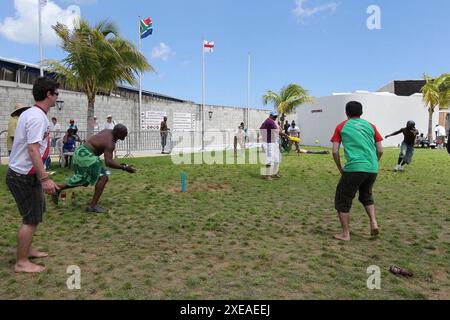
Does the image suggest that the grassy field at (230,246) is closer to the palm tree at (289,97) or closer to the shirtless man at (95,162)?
the shirtless man at (95,162)

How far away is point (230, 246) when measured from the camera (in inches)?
178

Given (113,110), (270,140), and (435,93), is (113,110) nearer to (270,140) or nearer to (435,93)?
(270,140)

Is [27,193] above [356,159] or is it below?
below

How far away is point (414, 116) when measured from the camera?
31641 mm

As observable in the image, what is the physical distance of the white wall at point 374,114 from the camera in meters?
29.7

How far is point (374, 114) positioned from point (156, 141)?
17877mm

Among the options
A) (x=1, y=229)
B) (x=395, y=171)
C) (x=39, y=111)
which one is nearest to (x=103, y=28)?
(x=1, y=229)

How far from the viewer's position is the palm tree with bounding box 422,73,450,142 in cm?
2988

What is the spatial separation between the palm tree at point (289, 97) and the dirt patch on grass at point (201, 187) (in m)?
22.4

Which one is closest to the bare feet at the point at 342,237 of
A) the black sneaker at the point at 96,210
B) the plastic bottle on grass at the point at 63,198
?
the black sneaker at the point at 96,210

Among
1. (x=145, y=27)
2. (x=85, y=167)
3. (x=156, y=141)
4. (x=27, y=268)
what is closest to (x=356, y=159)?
(x=27, y=268)

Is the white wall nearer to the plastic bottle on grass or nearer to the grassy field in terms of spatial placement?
the grassy field
